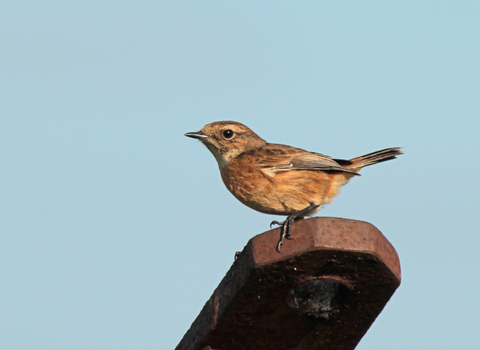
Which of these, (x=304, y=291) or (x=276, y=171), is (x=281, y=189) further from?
(x=304, y=291)

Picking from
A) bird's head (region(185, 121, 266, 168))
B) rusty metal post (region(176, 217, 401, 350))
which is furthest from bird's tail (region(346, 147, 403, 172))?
rusty metal post (region(176, 217, 401, 350))

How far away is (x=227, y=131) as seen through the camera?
29.1 feet

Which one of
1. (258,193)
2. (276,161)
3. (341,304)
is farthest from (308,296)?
(276,161)

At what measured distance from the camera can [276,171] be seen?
7.73 meters

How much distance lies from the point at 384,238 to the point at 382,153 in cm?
499

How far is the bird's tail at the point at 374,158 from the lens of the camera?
865 centimetres

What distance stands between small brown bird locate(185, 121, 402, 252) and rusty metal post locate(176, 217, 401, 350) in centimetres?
229

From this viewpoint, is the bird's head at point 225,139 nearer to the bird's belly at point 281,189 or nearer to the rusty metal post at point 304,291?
the bird's belly at point 281,189

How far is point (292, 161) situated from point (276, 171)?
388mm

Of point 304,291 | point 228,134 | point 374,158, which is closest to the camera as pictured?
point 304,291

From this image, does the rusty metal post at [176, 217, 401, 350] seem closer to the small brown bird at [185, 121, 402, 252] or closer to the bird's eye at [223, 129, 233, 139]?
the small brown bird at [185, 121, 402, 252]

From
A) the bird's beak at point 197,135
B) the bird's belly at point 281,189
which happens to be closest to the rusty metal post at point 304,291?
the bird's belly at point 281,189

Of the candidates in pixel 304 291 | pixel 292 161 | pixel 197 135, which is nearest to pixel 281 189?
pixel 292 161

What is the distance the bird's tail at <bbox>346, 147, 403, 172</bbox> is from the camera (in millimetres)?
8648
